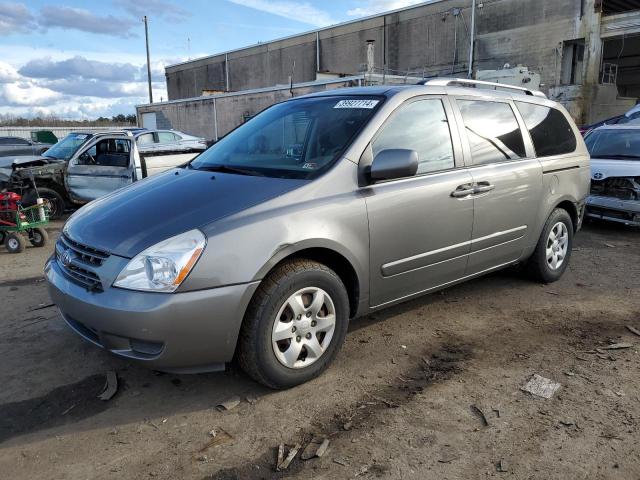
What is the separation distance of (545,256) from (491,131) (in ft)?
4.95

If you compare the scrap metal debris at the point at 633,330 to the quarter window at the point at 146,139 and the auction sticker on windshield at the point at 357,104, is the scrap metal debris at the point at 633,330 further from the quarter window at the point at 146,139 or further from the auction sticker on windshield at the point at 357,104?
the quarter window at the point at 146,139

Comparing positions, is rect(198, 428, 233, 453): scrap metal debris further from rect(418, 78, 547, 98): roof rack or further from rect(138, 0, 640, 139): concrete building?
rect(138, 0, 640, 139): concrete building

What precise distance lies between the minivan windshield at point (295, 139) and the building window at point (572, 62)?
26191mm

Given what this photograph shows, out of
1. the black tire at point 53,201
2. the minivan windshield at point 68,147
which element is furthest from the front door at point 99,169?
the minivan windshield at point 68,147

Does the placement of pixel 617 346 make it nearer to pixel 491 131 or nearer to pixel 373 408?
pixel 491 131

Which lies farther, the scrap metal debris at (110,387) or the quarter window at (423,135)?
the quarter window at (423,135)

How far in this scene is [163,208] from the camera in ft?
10.1

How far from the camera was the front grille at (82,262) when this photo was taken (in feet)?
9.41

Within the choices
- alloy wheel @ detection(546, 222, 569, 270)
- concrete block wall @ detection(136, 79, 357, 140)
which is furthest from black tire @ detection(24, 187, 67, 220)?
concrete block wall @ detection(136, 79, 357, 140)

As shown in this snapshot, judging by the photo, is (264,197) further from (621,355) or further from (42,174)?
(42,174)

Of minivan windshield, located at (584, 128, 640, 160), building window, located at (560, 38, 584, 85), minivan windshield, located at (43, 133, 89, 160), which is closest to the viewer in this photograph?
minivan windshield, located at (584, 128, 640, 160)

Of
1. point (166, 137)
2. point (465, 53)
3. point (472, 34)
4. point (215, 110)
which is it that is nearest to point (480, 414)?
point (166, 137)

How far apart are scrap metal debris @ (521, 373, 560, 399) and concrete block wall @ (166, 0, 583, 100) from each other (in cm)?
2688

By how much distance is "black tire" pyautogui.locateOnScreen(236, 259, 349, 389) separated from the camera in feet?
9.43
